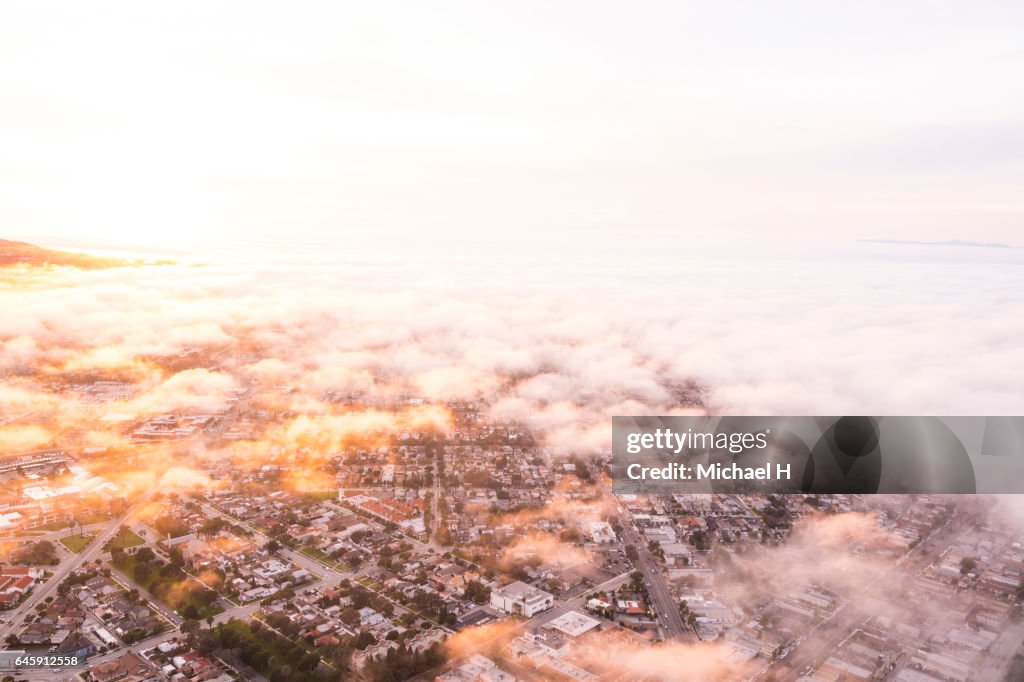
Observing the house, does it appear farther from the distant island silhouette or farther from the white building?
the distant island silhouette

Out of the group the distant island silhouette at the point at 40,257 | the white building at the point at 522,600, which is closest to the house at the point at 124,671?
the white building at the point at 522,600

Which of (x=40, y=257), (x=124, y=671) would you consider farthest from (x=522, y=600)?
(x=40, y=257)

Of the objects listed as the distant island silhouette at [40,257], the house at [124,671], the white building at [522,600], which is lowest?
the white building at [522,600]

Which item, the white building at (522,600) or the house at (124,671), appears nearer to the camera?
the house at (124,671)

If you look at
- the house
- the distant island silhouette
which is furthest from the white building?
the distant island silhouette

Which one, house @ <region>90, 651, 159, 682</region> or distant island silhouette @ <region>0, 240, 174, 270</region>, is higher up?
distant island silhouette @ <region>0, 240, 174, 270</region>

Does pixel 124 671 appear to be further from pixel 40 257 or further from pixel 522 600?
pixel 40 257

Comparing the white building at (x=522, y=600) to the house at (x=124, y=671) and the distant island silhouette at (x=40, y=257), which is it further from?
the distant island silhouette at (x=40, y=257)

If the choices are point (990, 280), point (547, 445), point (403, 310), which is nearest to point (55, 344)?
point (403, 310)
